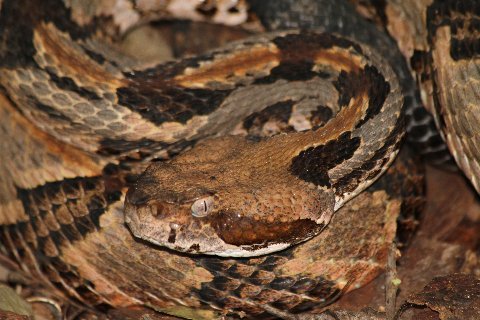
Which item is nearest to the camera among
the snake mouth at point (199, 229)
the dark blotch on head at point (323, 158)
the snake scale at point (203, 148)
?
the snake mouth at point (199, 229)

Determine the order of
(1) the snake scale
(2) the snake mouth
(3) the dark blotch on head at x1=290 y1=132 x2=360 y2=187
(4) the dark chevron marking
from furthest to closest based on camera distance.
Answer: (4) the dark chevron marking
(3) the dark blotch on head at x1=290 y1=132 x2=360 y2=187
(1) the snake scale
(2) the snake mouth

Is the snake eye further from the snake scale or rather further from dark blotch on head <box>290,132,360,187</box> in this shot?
dark blotch on head <box>290,132,360,187</box>

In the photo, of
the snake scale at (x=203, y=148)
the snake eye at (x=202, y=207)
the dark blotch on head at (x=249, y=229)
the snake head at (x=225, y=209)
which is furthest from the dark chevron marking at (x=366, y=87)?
the snake eye at (x=202, y=207)

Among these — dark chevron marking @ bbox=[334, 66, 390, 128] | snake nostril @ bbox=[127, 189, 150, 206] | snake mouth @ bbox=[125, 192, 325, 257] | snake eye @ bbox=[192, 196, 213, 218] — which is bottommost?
snake mouth @ bbox=[125, 192, 325, 257]

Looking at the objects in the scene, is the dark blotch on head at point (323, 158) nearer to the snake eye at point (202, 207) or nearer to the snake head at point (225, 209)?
the snake head at point (225, 209)

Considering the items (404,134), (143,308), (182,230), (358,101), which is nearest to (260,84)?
(358,101)

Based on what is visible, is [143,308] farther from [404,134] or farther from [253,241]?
[404,134]

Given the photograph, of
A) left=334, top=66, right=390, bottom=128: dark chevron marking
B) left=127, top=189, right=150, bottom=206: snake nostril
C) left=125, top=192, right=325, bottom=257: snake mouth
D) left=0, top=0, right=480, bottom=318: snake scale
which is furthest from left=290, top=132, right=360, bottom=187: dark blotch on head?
left=127, top=189, right=150, bottom=206: snake nostril

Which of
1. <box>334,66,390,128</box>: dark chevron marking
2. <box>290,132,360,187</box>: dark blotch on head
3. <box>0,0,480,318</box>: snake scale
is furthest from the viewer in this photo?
<box>334,66,390,128</box>: dark chevron marking
